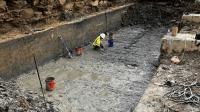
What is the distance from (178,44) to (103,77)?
2196 millimetres

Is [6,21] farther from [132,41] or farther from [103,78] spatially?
[132,41]

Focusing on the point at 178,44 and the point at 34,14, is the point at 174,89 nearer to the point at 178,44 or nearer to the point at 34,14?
the point at 178,44

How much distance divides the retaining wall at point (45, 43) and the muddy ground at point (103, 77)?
0.98ft

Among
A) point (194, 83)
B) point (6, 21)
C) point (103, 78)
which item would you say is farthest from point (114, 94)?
point (6, 21)

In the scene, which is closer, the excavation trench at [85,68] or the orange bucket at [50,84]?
the excavation trench at [85,68]

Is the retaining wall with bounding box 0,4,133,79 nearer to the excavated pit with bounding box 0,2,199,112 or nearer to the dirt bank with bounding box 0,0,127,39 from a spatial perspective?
the excavated pit with bounding box 0,2,199,112

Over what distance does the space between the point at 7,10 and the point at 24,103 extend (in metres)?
3.63

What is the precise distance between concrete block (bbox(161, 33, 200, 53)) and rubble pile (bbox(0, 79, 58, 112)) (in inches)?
144

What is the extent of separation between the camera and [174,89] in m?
6.25

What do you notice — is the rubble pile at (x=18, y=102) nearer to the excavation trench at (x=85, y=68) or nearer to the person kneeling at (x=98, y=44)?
the excavation trench at (x=85, y=68)

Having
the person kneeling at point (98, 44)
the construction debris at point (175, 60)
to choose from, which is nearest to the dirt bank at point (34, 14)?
the person kneeling at point (98, 44)

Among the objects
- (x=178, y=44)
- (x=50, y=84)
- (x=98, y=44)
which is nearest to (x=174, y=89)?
(x=178, y=44)

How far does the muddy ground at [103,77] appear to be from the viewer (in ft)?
23.1

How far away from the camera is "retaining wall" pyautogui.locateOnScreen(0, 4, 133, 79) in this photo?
7.93m
